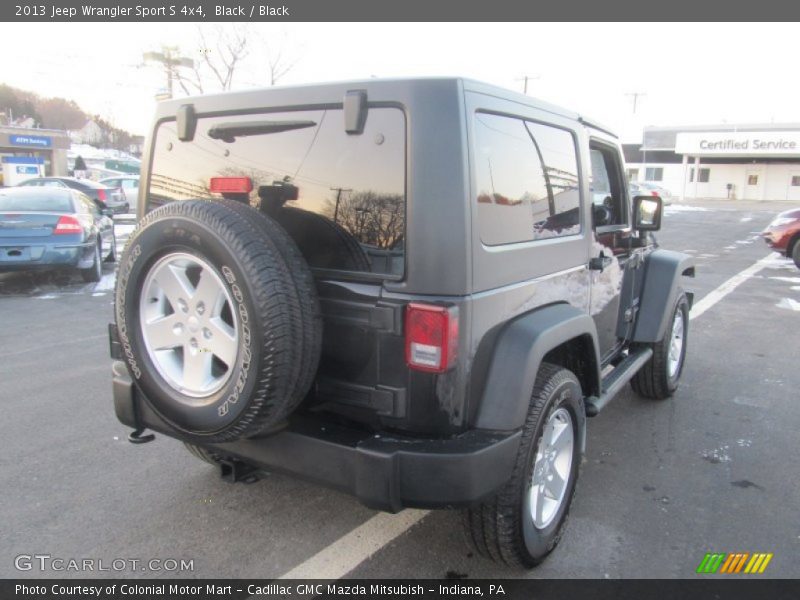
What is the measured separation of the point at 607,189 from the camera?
13.3 ft

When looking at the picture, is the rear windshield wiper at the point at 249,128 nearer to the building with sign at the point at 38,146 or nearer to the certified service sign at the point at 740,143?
the building with sign at the point at 38,146

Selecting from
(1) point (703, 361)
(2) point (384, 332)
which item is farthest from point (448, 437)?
(1) point (703, 361)

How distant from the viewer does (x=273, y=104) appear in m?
2.59

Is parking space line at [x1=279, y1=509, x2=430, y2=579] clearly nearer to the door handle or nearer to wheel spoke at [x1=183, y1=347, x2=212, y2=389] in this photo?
wheel spoke at [x1=183, y1=347, x2=212, y2=389]

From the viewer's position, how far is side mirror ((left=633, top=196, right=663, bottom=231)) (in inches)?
164

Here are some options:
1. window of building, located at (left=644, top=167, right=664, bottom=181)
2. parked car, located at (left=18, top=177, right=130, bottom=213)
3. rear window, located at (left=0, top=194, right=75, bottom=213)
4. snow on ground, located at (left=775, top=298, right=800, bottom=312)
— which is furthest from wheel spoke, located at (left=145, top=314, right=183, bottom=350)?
window of building, located at (left=644, top=167, right=664, bottom=181)

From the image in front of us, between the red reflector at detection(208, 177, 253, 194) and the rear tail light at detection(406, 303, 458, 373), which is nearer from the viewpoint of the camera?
the rear tail light at detection(406, 303, 458, 373)

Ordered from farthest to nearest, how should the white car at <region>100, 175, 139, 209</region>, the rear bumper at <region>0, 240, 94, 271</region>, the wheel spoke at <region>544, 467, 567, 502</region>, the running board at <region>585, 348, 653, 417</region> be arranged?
1. the white car at <region>100, 175, 139, 209</region>
2. the rear bumper at <region>0, 240, 94, 271</region>
3. the running board at <region>585, 348, 653, 417</region>
4. the wheel spoke at <region>544, 467, 567, 502</region>

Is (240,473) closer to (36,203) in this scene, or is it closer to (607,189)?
(607,189)

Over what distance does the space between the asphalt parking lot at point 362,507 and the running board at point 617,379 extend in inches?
19.1

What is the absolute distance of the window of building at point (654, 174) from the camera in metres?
51.3

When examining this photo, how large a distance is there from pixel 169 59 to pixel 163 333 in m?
30.8

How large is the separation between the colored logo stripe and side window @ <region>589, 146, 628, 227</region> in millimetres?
1821

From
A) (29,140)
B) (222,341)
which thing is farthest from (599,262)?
(29,140)
